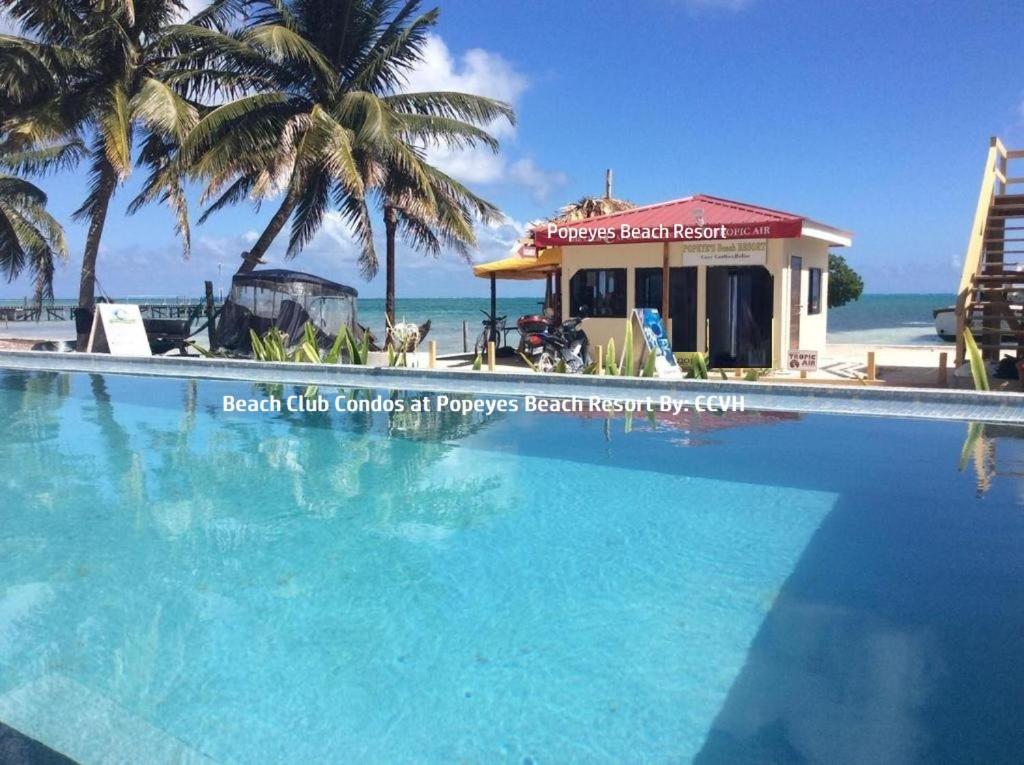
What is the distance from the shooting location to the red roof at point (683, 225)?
538 inches

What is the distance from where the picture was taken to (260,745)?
11.2ft

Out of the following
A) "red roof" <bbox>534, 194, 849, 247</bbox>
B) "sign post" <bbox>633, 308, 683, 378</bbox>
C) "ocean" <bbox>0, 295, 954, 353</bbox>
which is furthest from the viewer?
"ocean" <bbox>0, 295, 954, 353</bbox>

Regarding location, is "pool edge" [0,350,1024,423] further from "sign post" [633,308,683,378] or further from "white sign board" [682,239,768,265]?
"white sign board" [682,239,768,265]

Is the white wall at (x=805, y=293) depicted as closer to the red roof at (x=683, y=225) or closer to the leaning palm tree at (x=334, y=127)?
the red roof at (x=683, y=225)

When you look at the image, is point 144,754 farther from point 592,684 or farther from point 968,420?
point 968,420

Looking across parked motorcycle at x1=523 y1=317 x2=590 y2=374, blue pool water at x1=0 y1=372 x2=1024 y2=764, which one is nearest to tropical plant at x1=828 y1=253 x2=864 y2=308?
parked motorcycle at x1=523 y1=317 x2=590 y2=374

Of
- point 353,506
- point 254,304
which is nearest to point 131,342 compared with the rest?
point 254,304

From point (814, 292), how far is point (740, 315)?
8.01 ft

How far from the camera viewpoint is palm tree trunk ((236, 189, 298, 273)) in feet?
58.5

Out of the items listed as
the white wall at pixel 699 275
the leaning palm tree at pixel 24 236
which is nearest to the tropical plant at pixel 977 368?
the white wall at pixel 699 275

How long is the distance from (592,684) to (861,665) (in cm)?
130

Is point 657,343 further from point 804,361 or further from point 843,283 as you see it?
point 843,283

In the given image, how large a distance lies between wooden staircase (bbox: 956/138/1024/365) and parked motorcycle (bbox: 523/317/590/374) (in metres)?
5.58

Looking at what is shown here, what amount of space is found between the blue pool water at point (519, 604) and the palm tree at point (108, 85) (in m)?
9.70
